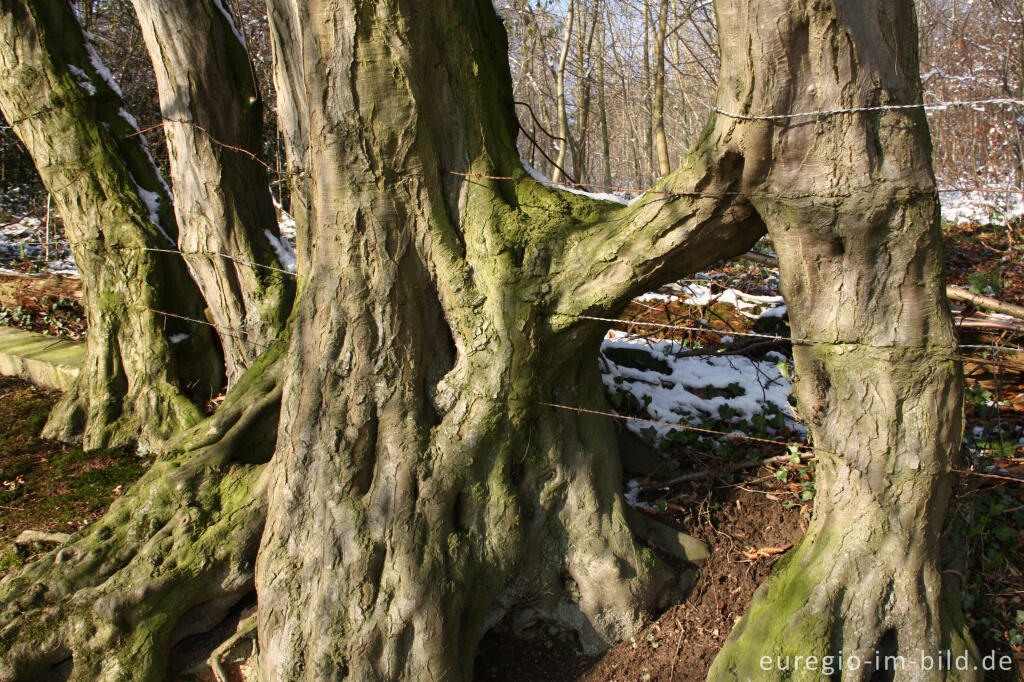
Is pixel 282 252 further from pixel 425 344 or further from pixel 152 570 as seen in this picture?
pixel 152 570

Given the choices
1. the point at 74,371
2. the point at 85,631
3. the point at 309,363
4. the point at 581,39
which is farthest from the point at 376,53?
the point at 581,39

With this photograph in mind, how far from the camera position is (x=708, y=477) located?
395 centimetres

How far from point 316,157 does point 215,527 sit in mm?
1819

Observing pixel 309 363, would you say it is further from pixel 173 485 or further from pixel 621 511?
pixel 621 511

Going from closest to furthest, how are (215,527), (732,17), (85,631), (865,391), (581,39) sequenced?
(732,17) → (865,391) → (85,631) → (215,527) → (581,39)

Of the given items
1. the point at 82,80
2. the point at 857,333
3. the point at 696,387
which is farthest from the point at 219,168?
the point at 857,333

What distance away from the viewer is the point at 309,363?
122 inches

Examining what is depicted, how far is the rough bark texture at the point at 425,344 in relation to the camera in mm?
2895

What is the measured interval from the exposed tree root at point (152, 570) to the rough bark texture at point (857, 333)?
7.59 feet

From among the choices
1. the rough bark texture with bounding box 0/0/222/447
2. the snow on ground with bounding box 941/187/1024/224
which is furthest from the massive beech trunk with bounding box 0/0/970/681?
the snow on ground with bounding box 941/187/1024/224

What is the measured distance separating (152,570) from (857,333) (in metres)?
3.18

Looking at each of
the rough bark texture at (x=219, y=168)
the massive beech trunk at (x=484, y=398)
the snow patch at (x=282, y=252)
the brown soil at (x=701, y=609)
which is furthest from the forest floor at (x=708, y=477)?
the snow patch at (x=282, y=252)

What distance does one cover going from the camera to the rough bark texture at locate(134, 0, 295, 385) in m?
4.17

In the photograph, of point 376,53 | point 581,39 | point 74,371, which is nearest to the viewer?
point 376,53
